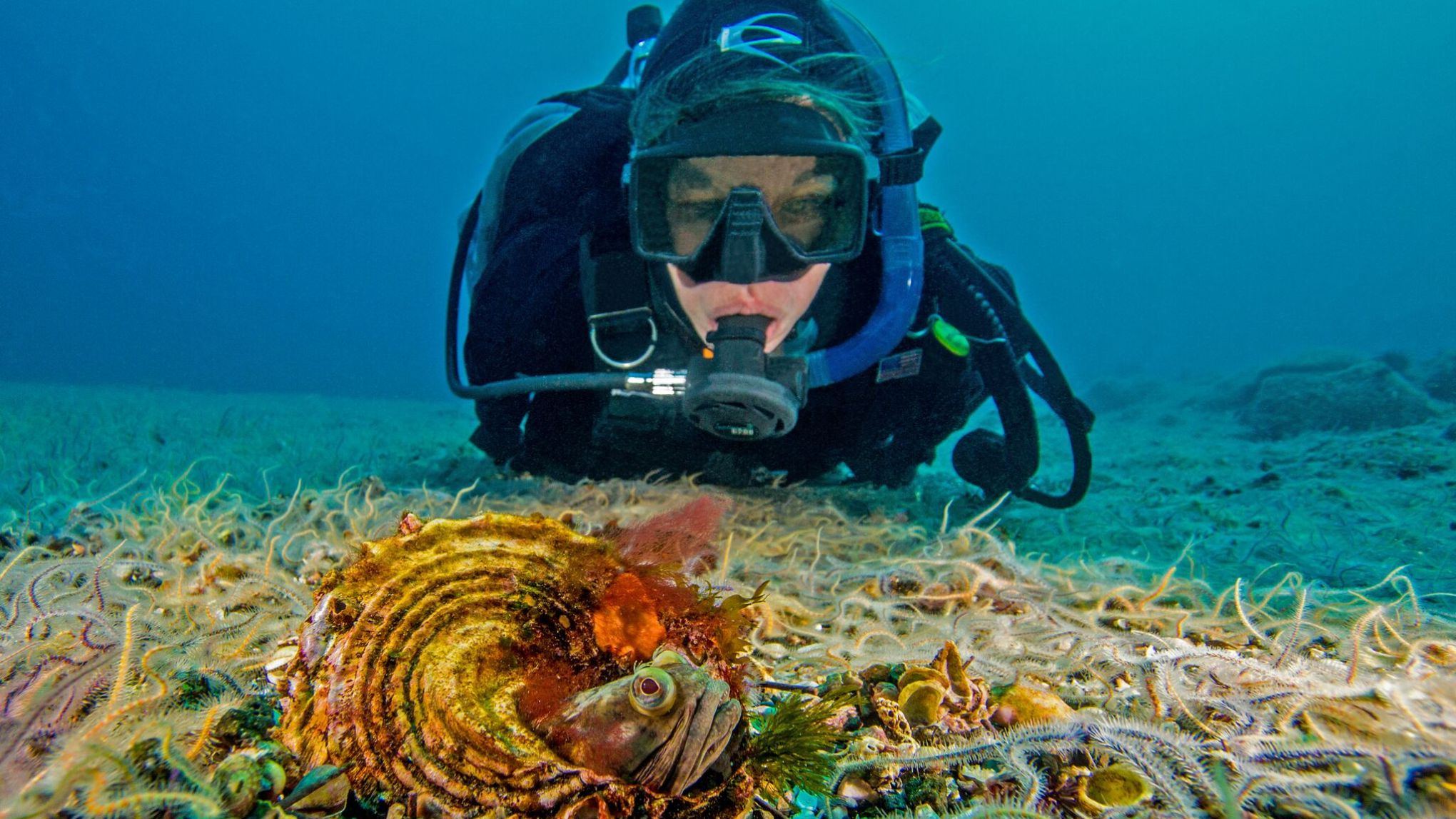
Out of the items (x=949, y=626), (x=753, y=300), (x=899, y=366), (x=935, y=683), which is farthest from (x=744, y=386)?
(x=935, y=683)

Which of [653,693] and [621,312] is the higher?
[621,312]

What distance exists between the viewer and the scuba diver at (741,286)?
3174 mm

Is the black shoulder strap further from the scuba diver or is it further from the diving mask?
the diving mask

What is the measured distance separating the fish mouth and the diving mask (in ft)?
8.52

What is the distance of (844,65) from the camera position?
3514 millimetres

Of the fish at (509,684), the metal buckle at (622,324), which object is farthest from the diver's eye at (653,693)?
the metal buckle at (622,324)

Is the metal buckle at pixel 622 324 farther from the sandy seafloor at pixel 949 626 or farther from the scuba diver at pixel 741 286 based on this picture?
the sandy seafloor at pixel 949 626

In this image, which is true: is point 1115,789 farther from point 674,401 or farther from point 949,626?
point 674,401

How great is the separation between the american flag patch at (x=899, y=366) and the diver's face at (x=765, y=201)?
2.83 ft

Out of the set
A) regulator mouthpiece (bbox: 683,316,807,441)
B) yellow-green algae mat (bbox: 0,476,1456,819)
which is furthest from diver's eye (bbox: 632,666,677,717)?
regulator mouthpiece (bbox: 683,316,807,441)

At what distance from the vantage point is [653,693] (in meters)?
0.76

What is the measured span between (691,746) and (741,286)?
272cm

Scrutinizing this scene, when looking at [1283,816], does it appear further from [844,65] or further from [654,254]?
[844,65]

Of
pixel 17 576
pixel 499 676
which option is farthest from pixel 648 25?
pixel 499 676
